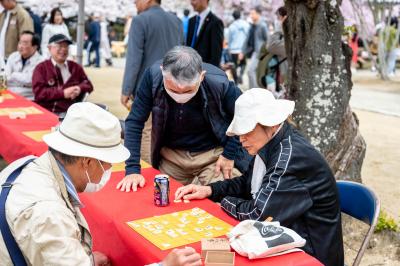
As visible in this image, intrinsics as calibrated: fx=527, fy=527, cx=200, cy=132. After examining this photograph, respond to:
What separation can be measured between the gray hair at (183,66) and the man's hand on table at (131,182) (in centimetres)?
59

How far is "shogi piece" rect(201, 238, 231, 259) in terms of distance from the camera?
1.92 metres

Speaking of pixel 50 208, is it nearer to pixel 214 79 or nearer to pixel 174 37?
pixel 214 79

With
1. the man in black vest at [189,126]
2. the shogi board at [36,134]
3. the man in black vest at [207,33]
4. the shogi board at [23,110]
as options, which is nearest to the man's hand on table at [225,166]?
the man in black vest at [189,126]

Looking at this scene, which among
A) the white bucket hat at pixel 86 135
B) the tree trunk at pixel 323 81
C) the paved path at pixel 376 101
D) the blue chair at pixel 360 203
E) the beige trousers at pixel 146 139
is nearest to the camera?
the white bucket hat at pixel 86 135

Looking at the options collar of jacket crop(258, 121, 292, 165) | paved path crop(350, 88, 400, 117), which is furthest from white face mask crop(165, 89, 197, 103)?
paved path crop(350, 88, 400, 117)

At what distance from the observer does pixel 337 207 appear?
2.38m

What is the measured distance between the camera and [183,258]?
1.79 meters

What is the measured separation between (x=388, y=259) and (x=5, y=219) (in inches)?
115

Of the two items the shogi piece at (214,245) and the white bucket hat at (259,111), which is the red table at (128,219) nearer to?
the shogi piece at (214,245)

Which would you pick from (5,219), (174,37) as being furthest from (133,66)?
(5,219)

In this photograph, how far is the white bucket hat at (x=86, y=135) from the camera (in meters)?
1.77

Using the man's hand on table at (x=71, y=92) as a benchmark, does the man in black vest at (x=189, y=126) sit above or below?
above

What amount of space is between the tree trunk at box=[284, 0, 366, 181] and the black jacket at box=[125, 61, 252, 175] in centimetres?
118

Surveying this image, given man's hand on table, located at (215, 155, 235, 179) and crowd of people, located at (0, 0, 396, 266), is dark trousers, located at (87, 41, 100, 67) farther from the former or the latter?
man's hand on table, located at (215, 155, 235, 179)
